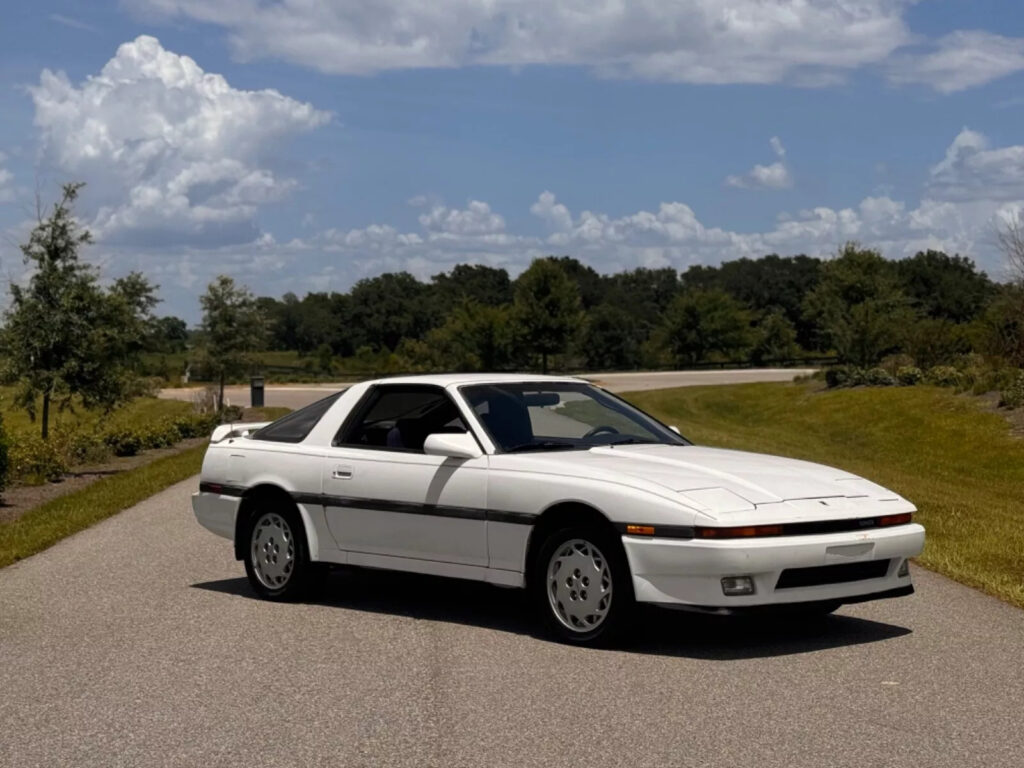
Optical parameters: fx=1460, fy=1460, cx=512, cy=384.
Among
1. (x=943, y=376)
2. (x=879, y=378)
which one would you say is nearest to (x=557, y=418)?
(x=943, y=376)

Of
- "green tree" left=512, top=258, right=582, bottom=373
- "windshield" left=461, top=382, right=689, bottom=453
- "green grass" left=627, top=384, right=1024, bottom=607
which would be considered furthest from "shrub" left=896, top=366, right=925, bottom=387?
"green tree" left=512, top=258, right=582, bottom=373

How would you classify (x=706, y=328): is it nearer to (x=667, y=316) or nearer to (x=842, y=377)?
(x=667, y=316)

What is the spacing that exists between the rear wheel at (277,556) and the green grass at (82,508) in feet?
9.95

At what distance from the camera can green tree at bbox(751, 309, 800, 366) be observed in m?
108

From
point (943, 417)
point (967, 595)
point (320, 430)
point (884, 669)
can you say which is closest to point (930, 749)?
point (884, 669)

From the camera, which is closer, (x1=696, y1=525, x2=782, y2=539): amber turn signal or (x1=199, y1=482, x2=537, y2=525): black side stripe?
(x1=696, y1=525, x2=782, y2=539): amber turn signal

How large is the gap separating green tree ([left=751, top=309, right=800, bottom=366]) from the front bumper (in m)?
98.8

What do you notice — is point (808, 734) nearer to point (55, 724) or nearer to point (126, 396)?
point (55, 724)

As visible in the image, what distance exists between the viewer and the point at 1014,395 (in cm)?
3053

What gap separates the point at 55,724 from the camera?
21.4ft

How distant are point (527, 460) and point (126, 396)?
1554cm

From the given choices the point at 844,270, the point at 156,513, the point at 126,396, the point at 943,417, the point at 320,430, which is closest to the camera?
the point at 320,430

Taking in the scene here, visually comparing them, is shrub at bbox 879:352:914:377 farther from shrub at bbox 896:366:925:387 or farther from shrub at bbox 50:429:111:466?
shrub at bbox 50:429:111:466

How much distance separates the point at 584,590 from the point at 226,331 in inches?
1683
